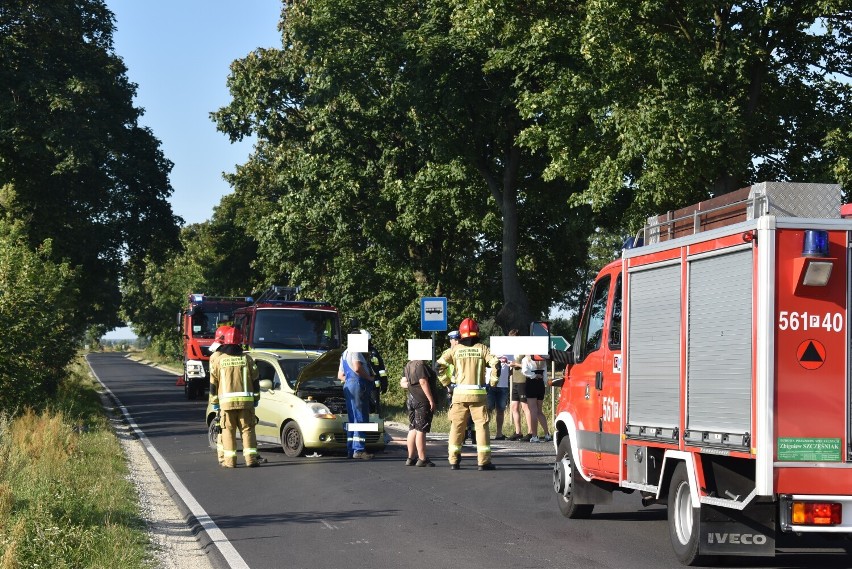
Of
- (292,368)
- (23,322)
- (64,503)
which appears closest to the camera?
(64,503)

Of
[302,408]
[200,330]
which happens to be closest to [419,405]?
[302,408]

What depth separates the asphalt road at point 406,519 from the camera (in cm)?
1018

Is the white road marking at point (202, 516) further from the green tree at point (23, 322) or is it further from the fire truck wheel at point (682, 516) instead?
the fire truck wheel at point (682, 516)

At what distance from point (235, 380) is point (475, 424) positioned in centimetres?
350

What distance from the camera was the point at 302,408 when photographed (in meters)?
19.2

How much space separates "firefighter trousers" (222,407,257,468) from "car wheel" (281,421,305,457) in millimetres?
1533

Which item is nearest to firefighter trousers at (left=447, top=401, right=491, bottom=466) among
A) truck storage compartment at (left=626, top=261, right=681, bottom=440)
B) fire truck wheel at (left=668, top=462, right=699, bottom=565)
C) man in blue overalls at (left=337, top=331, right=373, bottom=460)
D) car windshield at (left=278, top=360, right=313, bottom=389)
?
man in blue overalls at (left=337, top=331, right=373, bottom=460)

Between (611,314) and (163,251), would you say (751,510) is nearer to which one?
(611,314)

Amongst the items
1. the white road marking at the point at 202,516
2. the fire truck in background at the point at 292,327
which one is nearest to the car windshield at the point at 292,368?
the white road marking at the point at 202,516

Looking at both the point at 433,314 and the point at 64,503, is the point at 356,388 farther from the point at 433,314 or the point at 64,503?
the point at 433,314

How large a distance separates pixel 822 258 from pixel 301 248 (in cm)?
3369

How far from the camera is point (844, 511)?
28.9ft

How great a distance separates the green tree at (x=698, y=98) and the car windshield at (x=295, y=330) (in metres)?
6.41

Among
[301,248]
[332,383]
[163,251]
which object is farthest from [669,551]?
[163,251]
